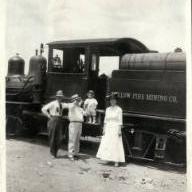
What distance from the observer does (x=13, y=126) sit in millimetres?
9281

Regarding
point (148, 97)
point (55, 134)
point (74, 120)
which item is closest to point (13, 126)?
point (55, 134)

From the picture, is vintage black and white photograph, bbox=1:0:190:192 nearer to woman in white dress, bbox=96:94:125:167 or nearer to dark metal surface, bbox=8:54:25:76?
woman in white dress, bbox=96:94:125:167

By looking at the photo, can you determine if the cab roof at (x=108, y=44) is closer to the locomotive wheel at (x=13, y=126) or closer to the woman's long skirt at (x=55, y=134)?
the woman's long skirt at (x=55, y=134)

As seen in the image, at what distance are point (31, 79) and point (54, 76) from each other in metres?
1.15

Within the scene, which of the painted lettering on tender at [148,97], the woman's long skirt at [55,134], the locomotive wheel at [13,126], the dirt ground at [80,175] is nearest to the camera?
the dirt ground at [80,175]

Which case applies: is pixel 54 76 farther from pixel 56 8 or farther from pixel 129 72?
pixel 56 8

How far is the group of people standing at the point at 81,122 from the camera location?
268 inches

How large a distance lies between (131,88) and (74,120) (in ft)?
3.99

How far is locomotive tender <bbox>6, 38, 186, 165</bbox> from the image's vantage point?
6797 mm

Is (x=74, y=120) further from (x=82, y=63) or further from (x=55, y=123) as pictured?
(x=82, y=63)

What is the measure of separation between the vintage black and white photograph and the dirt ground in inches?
0.6

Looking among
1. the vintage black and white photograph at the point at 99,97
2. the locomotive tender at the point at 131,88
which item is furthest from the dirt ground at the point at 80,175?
the locomotive tender at the point at 131,88

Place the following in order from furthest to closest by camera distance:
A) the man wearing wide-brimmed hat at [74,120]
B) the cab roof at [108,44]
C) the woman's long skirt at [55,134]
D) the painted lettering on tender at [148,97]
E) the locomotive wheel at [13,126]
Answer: the locomotive wheel at [13,126]
the cab roof at [108,44]
the woman's long skirt at [55,134]
the man wearing wide-brimmed hat at [74,120]
the painted lettering on tender at [148,97]

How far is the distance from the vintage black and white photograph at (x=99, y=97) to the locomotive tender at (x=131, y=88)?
18mm
